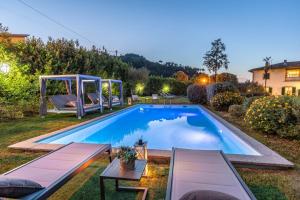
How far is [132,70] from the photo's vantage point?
77.2 ft

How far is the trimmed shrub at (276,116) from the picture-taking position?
20.5ft

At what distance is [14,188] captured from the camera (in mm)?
1927

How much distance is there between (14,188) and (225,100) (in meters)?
12.5

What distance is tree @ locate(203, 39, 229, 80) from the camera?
135 ft

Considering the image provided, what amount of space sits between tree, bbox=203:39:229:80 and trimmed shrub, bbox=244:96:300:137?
117 feet

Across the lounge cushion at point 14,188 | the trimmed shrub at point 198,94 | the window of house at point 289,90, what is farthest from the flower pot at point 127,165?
the window of house at point 289,90

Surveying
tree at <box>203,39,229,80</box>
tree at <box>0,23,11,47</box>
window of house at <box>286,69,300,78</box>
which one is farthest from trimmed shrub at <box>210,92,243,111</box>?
tree at <box>203,39,229,80</box>

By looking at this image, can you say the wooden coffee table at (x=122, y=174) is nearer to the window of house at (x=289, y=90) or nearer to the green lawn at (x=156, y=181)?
the green lawn at (x=156, y=181)

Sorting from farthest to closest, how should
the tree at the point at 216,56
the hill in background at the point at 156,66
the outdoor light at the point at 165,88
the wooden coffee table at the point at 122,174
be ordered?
1. the tree at the point at 216,56
2. the hill in background at the point at 156,66
3. the outdoor light at the point at 165,88
4. the wooden coffee table at the point at 122,174

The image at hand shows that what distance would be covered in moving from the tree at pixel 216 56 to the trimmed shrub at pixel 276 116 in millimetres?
35662

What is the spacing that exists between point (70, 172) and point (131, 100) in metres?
15.4

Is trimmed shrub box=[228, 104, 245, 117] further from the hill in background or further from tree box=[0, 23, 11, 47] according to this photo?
the hill in background

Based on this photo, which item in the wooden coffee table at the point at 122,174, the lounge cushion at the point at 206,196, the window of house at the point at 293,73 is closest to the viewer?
the lounge cushion at the point at 206,196

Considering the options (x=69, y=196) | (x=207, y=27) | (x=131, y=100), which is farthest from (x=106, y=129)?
(x=207, y=27)
